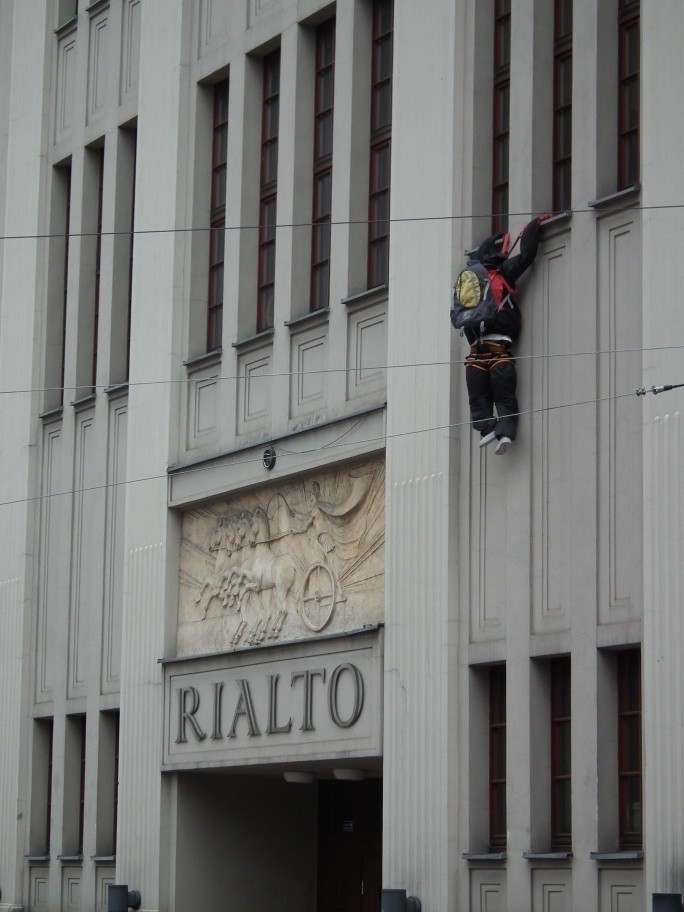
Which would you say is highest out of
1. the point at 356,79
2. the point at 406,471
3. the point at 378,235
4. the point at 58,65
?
A: the point at 58,65

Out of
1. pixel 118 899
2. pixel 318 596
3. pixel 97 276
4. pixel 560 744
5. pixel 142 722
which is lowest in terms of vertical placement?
pixel 118 899

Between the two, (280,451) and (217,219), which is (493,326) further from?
(217,219)

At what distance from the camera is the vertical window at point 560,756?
19.2m

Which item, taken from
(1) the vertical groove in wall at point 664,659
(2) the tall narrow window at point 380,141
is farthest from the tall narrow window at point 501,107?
(1) the vertical groove in wall at point 664,659

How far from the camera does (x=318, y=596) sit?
900 inches

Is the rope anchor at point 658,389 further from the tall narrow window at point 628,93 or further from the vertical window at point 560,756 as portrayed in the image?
the vertical window at point 560,756

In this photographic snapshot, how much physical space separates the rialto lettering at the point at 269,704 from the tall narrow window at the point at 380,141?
16.0 feet

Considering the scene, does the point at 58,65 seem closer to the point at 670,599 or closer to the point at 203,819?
the point at 203,819

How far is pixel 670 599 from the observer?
1750cm

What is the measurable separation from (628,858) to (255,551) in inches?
311

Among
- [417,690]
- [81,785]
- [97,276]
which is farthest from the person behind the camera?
[97,276]

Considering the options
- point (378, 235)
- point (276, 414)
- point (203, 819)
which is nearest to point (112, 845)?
point (203, 819)

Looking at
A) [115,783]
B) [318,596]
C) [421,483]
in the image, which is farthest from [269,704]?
[115,783]

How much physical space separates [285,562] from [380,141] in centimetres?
539
